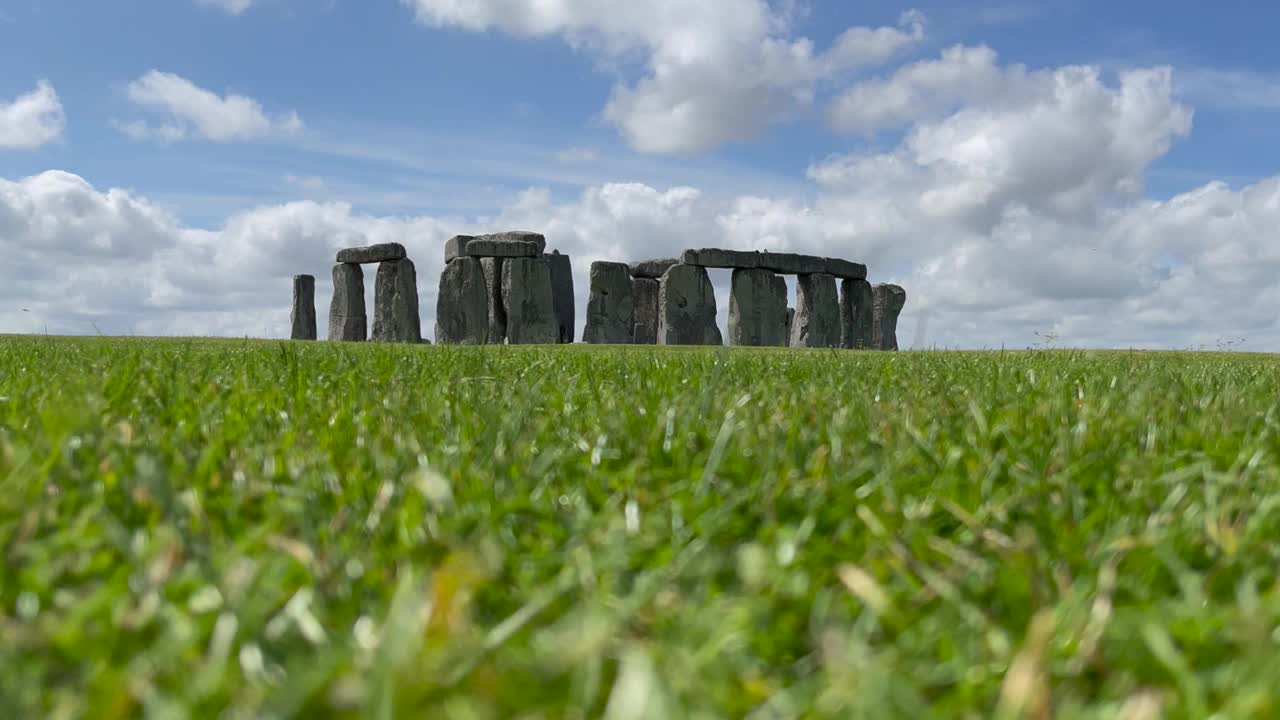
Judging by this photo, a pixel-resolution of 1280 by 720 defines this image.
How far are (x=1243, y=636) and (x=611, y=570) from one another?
0.67 metres

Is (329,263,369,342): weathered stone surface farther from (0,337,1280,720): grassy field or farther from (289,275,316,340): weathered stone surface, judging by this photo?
(0,337,1280,720): grassy field

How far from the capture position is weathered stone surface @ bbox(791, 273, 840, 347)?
2464 cm

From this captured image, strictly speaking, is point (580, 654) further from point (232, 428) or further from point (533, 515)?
point (232, 428)

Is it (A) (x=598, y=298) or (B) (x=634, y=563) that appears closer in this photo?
(B) (x=634, y=563)

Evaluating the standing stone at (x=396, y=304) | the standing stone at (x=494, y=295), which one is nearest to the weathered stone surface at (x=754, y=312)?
the standing stone at (x=494, y=295)

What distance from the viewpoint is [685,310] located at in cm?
2347

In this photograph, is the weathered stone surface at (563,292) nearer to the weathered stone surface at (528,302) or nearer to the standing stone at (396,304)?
the weathered stone surface at (528,302)

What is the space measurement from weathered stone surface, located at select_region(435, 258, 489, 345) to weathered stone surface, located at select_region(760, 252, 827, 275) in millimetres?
6259

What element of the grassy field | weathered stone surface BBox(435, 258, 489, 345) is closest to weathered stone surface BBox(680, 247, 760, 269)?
weathered stone surface BBox(435, 258, 489, 345)

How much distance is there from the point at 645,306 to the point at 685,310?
12.4ft

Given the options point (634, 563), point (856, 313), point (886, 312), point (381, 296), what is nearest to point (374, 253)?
point (381, 296)

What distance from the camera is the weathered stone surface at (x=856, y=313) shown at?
26422 millimetres

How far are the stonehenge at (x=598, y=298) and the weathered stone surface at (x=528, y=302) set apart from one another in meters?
0.02

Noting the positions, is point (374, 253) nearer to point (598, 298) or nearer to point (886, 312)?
point (598, 298)
